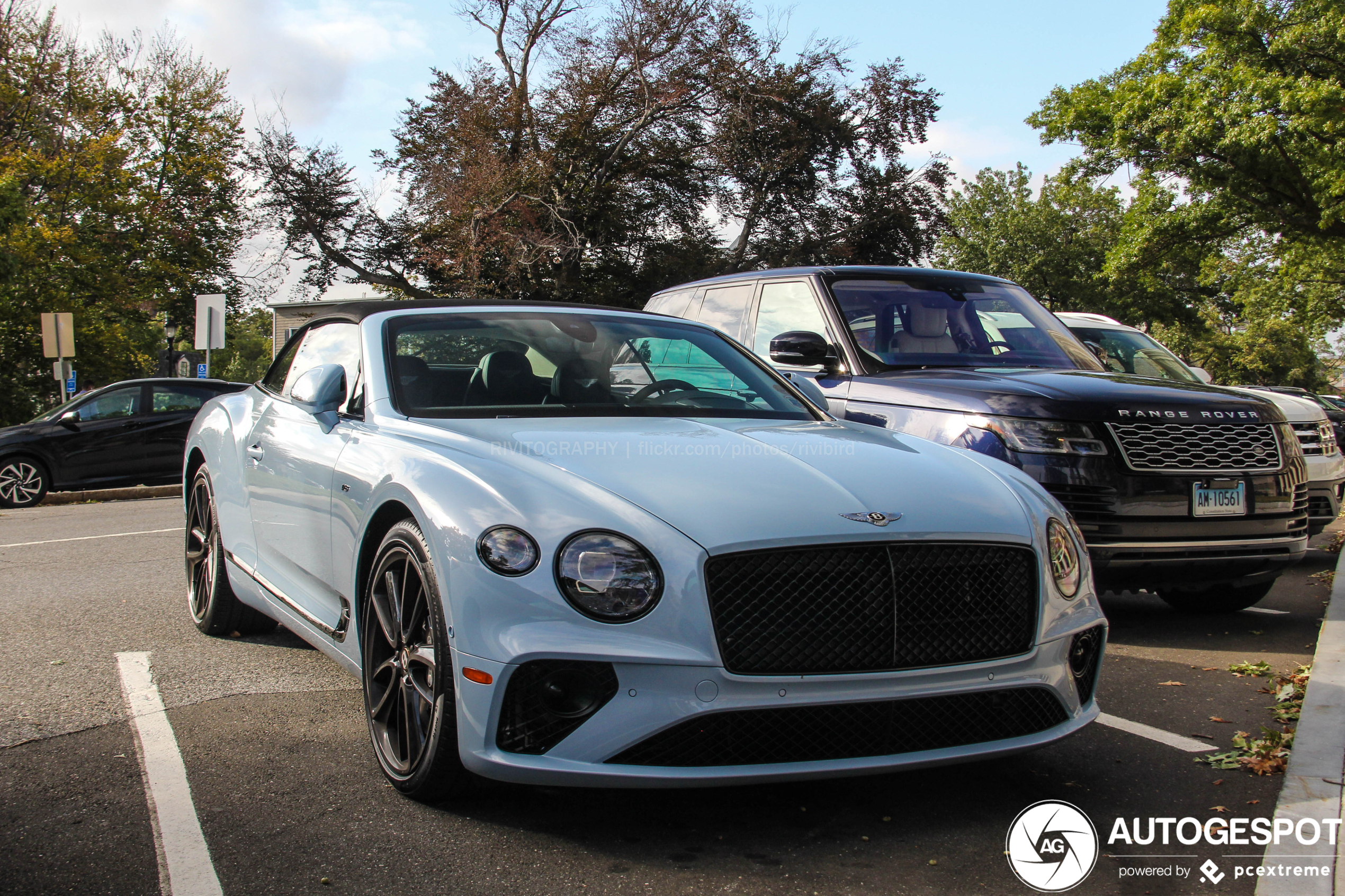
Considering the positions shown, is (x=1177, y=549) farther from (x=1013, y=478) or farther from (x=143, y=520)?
(x=143, y=520)

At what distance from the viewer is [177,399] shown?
16.4 meters

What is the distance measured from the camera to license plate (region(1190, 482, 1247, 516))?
17.8ft

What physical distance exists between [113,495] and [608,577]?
49.1 feet

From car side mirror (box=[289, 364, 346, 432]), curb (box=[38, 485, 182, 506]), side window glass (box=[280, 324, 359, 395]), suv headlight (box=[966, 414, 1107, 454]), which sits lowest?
curb (box=[38, 485, 182, 506])

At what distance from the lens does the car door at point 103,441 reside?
1541 cm

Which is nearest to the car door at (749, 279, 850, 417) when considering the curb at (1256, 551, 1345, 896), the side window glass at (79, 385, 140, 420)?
the curb at (1256, 551, 1345, 896)

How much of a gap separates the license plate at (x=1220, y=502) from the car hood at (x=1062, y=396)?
0.35m

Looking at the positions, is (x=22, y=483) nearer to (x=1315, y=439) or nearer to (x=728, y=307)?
(x=728, y=307)

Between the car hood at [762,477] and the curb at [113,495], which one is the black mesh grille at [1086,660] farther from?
the curb at [113,495]

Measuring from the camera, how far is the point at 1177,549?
537cm

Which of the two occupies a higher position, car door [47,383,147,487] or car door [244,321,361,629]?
car door [244,321,361,629]

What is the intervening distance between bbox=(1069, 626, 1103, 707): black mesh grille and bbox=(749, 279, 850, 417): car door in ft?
10.0

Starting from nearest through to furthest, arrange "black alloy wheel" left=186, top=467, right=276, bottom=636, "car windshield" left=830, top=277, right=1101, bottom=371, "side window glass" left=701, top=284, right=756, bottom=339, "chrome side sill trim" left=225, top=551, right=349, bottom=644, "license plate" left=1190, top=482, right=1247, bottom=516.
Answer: "chrome side sill trim" left=225, top=551, right=349, bottom=644
"license plate" left=1190, top=482, right=1247, bottom=516
"black alloy wheel" left=186, top=467, right=276, bottom=636
"car windshield" left=830, top=277, right=1101, bottom=371
"side window glass" left=701, top=284, right=756, bottom=339

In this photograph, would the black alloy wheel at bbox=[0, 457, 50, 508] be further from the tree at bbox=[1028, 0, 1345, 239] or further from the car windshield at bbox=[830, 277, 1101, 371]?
the tree at bbox=[1028, 0, 1345, 239]
